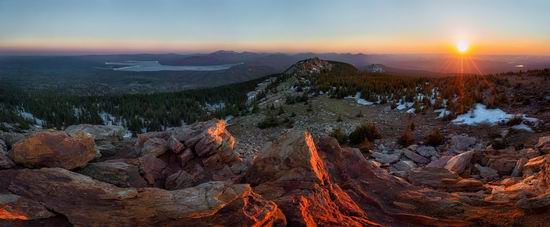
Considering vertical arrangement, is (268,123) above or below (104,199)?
below

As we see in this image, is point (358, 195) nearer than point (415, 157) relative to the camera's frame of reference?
Yes

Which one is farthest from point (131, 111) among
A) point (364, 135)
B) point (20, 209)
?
point (20, 209)

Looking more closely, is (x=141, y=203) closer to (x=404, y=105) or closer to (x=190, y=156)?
(x=190, y=156)

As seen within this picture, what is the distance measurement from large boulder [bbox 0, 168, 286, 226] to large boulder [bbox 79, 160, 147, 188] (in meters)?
1.55

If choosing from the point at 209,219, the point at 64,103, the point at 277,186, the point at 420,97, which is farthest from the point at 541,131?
the point at 64,103

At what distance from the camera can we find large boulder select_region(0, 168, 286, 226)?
5.89m

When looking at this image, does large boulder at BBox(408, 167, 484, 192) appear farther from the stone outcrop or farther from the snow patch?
the snow patch

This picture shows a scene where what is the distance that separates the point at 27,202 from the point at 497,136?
57.5 ft

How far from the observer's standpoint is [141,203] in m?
6.35

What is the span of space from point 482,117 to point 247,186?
54.4ft

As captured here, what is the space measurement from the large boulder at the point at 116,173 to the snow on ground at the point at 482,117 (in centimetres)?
1660

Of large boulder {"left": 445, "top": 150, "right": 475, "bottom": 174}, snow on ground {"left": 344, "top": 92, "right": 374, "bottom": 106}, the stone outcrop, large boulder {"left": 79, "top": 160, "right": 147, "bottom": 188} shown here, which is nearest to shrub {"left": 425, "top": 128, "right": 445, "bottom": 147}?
large boulder {"left": 445, "top": 150, "right": 475, "bottom": 174}

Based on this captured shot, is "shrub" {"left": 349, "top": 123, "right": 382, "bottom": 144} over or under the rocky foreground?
under

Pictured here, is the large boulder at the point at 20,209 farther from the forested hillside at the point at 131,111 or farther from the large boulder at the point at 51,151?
the forested hillside at the point at 131,111
